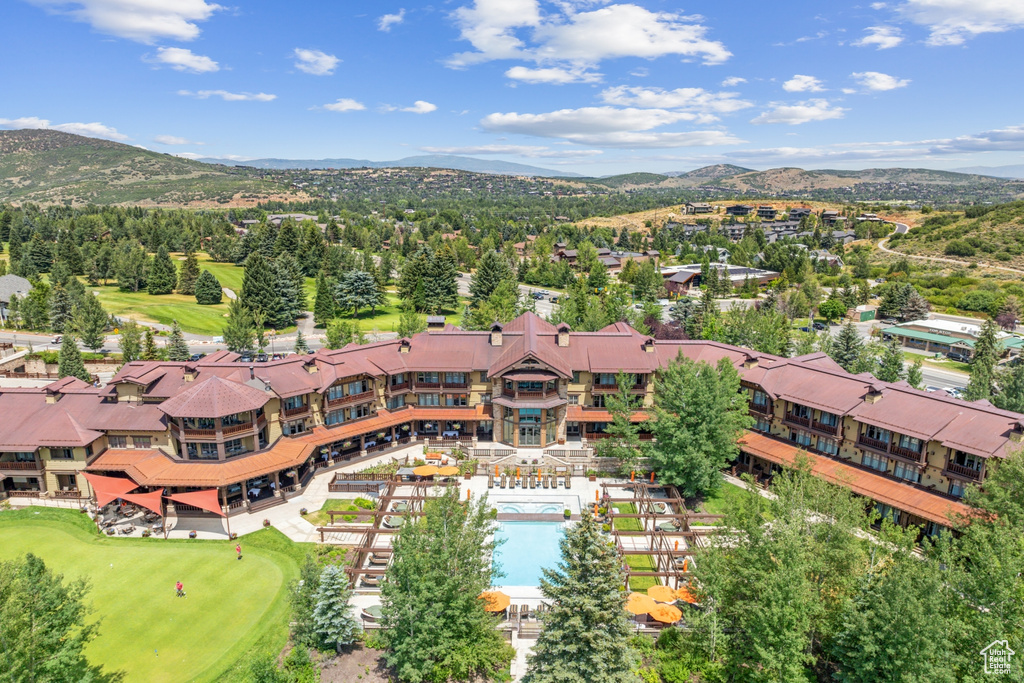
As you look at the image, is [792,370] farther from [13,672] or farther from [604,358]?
[13,672]

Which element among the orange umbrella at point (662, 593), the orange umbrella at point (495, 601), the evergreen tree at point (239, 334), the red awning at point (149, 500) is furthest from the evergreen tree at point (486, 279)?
the orange umbrella at point (662, 593)

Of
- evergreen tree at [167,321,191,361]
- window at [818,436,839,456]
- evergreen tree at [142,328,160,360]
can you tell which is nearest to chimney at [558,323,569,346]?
window at [818,436,839,456]

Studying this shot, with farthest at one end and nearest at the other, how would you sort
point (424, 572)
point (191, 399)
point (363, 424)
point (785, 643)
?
point (363, 424) < point (191, 399) < point (424, 572) < point (785, 643)

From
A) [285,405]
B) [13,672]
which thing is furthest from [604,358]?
[13,672]

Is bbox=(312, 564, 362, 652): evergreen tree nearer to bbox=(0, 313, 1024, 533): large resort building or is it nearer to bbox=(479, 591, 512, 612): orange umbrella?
bbox=(479, 591, 512, 612): orange umbrella

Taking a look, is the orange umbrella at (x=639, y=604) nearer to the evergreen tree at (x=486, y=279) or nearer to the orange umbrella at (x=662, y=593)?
the orange umbrella at (x=662, y=593)

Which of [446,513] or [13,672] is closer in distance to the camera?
[13,672]

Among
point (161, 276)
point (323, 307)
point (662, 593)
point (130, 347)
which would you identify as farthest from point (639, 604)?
point (161, 276)
